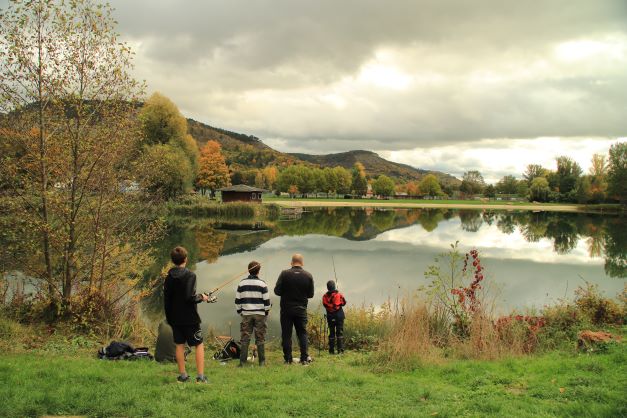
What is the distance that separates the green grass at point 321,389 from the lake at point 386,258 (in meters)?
4.16

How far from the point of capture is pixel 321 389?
19.5 feet

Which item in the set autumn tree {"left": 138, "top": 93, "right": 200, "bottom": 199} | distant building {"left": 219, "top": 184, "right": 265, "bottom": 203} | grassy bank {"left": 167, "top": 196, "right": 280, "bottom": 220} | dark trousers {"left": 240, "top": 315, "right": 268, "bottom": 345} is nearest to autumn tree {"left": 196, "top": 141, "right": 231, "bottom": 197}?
distant building {"left": 219, "top": 184, "right": 265, "bottom": 203}

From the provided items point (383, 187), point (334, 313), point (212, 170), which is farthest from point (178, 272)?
point (383, 187)

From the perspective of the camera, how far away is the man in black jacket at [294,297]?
313 inches

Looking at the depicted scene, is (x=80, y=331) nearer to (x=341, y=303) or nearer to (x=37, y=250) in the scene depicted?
(x=37, y=250)

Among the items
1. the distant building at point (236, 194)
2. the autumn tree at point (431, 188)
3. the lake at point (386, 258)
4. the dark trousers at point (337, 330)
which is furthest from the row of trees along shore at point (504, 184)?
the dark trousers at point (337, 330)

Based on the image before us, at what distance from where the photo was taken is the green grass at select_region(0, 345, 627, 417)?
5.10 meters

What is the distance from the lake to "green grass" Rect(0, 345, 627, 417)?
13.6 feet

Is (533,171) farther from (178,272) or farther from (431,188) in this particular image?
(178,272)

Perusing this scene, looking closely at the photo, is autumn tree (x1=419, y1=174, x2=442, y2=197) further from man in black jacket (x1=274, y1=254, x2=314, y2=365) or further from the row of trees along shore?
man in black jacket (x1=274, y1=254, x2=314, y2=365)

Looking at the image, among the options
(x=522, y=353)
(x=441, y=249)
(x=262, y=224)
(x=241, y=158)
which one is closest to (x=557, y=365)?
(x=522, y=353)

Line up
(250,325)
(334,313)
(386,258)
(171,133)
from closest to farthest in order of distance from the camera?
(250,325)
(334,313)
(386,258)
(171,133)

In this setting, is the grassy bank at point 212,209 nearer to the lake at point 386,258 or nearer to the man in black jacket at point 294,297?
the lake at point 386,258

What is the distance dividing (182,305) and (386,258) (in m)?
19.3
